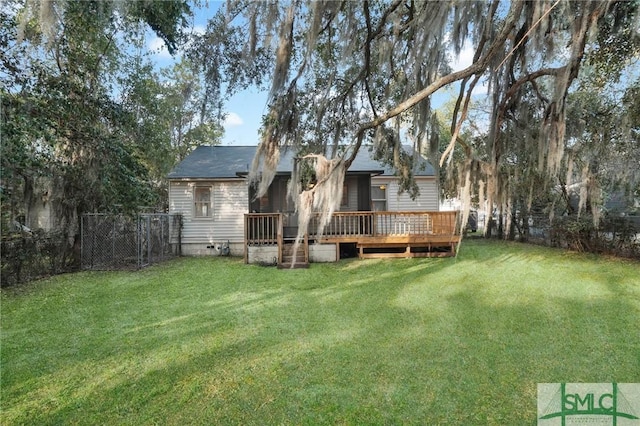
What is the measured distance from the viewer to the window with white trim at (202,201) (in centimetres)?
1208

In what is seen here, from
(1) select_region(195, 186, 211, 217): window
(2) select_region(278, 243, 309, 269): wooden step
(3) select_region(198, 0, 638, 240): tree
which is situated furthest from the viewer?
(1) select_region(195, 186, 211, 217): window

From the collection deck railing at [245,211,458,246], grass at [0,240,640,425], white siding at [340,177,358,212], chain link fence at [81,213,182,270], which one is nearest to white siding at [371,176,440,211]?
white siding at [340,177,358,212]

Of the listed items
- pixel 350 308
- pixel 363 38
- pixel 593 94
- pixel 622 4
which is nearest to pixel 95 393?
pixel 350 308

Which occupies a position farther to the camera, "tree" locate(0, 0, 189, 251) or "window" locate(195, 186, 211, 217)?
"window" locate(195, 186, 211, 217)

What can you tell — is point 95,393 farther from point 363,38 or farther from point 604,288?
point 604,288

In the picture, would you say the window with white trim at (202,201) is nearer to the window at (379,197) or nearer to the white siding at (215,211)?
the white siding at (215,211)

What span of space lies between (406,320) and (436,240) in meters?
5.89

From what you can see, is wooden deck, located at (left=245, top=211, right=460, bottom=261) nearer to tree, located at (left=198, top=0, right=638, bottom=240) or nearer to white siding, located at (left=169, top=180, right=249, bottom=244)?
white siding, located at (left=169, top=180, right=249, bottom=244)

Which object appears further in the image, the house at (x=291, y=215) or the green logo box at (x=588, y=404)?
the house at (x=291, y=215)

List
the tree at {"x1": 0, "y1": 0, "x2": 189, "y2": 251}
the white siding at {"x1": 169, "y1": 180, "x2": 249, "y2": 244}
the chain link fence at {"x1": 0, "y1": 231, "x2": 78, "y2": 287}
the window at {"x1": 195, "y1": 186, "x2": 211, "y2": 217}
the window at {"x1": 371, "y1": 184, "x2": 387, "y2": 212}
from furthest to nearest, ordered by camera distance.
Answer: the window at {"x1": 371, "y1": 184, "x2": 387, "y2": 212}
the window at {"x1": 195, "y1": 186, "x2": 211, "y2": 217}
the white siding at {"x1": 169, "y1": 180, "x2": 249, "y2": 244}
the chain link fence at {"x1": 0, "y1": 231, "x2": 78, "y2": 287}
the tree at {"x1": 0, "y1": 0, "x2": 189, "y2": 251}

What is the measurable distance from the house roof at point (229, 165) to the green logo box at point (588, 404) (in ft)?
26.8

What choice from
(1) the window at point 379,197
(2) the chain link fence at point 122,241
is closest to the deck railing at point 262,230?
(2) the chain link fence at point 122,241

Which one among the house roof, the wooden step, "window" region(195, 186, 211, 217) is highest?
the house roof

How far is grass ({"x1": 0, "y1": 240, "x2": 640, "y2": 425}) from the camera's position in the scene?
2.69 m
